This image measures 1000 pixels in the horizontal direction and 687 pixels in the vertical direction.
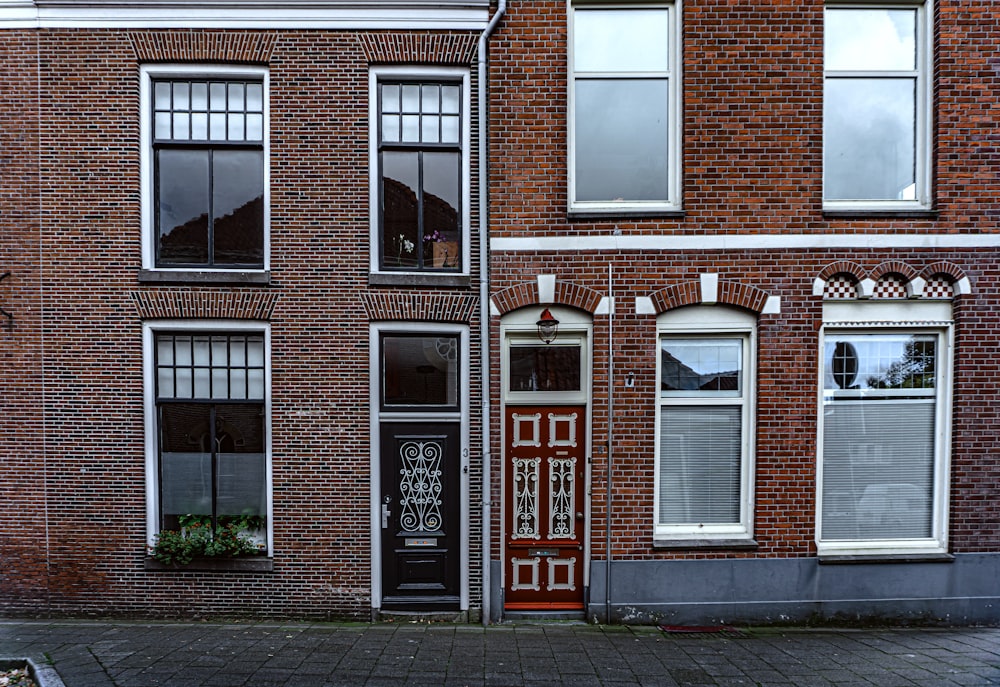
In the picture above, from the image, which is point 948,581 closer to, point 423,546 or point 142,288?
point 423,546

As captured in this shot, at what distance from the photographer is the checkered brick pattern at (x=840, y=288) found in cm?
632

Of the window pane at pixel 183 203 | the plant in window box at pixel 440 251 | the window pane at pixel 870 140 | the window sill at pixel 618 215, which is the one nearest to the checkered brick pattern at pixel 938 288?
the window pane at pixel 870 140

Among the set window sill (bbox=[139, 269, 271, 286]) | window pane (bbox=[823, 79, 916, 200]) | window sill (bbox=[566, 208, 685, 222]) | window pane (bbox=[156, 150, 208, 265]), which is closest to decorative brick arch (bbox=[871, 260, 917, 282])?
window pane (bbox=[823, 79, 916, 200])

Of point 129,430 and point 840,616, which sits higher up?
point 129,430

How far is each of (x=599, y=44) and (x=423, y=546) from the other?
640cm

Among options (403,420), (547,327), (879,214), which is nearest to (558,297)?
(547,327)

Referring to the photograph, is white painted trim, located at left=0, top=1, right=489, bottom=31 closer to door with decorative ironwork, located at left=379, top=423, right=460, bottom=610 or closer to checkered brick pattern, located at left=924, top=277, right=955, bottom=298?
door with decorative ironwork, located at left=379, top=423, right=460, bottom=610

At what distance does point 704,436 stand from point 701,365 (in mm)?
854

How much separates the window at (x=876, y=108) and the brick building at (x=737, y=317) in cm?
6

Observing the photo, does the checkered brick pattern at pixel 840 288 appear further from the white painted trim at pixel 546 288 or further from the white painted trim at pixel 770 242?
the white painted trim at pixel 546 288

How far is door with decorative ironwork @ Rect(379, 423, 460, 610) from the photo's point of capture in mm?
6488

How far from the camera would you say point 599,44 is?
21.3 ft

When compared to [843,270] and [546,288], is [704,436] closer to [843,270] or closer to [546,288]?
[843,270]

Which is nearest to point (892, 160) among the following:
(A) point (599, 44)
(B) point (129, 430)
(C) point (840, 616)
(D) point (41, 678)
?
(A) point (599, 44)
